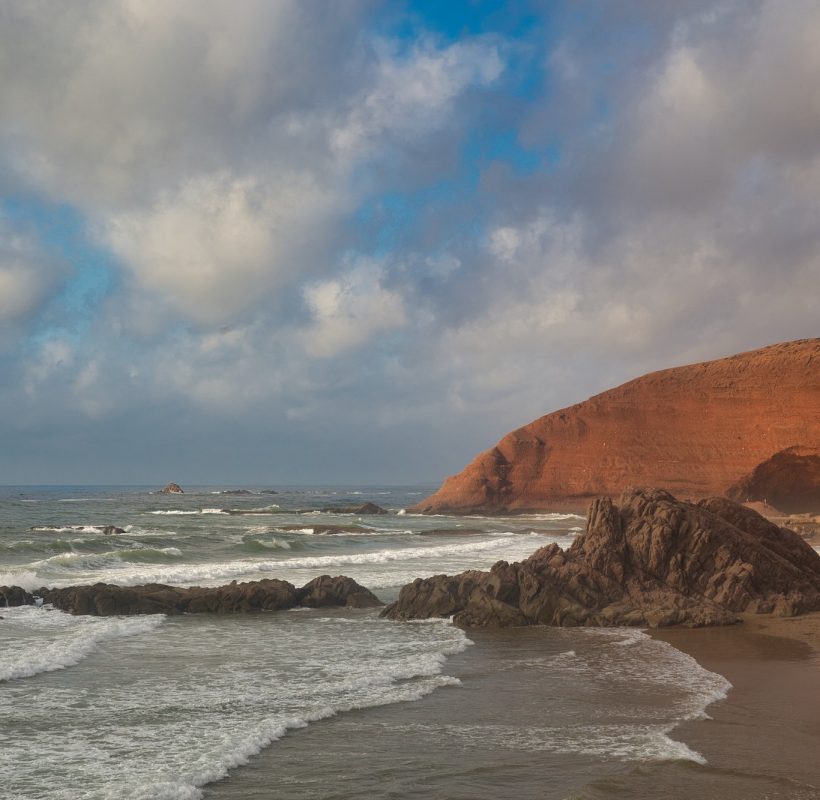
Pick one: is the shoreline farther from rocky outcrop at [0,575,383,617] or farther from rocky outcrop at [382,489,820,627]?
rocky outcrop at [0,575,383,617]

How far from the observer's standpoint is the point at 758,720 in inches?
386

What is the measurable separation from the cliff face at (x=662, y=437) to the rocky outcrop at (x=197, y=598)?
164 ft

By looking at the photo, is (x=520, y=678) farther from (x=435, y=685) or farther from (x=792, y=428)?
(x=792, y=428)

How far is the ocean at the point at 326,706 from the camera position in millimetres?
7754

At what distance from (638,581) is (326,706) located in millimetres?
10992

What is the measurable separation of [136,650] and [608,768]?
991cm

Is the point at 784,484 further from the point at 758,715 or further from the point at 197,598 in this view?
the point at 758,715

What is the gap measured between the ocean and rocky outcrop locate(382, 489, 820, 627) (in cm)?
94

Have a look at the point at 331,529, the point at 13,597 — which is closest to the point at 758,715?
the point at 13,597

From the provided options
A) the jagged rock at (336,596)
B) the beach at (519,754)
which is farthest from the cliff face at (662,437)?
the beach at (519,754)

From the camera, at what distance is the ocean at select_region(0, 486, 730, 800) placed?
775cm

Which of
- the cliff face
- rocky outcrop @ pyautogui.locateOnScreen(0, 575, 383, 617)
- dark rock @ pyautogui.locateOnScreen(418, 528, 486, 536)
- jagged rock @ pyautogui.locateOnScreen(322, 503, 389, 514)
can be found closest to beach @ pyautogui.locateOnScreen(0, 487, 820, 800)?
rocky outcrop @ pyautogui.locateOnScreen(0, 575, 383, 617)

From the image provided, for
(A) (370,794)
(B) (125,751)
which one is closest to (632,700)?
(A) (370,794)

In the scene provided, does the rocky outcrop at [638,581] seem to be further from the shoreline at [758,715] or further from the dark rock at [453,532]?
the dark rock at [453,532]
